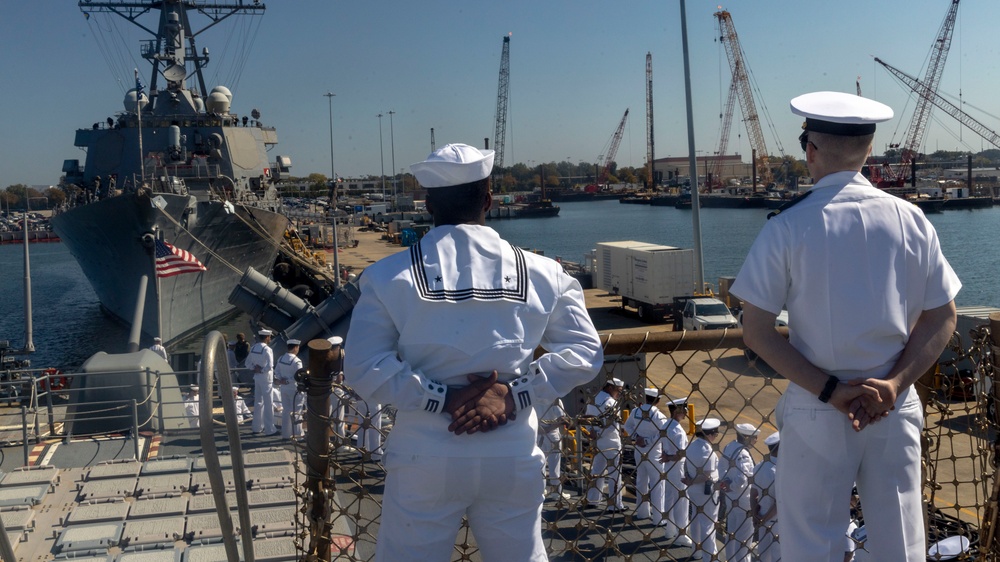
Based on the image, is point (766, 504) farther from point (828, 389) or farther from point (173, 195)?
point (173, 195)

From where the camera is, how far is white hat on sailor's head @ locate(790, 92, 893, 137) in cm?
214

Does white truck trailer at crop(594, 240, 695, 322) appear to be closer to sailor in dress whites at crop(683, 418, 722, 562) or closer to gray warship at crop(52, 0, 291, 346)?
gray warship at crop(52, 0, 291, 346)

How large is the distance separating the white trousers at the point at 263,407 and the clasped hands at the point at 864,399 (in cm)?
913

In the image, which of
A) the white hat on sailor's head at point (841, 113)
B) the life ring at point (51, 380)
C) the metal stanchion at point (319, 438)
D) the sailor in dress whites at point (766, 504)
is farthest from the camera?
the life ring at point (51, 380)

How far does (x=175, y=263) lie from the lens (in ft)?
59.6

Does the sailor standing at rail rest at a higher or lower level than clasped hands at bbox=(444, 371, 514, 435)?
lower

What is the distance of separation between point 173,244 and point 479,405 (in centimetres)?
2251

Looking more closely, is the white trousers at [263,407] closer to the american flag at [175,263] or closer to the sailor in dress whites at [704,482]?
the sailor in dress whites at [704,482]

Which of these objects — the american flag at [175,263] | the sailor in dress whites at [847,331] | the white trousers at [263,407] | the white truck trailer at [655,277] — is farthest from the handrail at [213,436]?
the white truck trailer at [655,277]

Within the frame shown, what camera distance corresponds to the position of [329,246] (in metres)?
58.9

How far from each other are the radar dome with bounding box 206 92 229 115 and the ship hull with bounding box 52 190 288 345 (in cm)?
465

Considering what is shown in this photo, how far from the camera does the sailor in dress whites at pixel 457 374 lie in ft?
6.78

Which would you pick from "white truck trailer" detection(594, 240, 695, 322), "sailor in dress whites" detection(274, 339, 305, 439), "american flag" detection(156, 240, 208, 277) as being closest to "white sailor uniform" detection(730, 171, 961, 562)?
"sailor in dress whites" detection(274, 339, 305, 439)

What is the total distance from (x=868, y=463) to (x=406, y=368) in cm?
125
